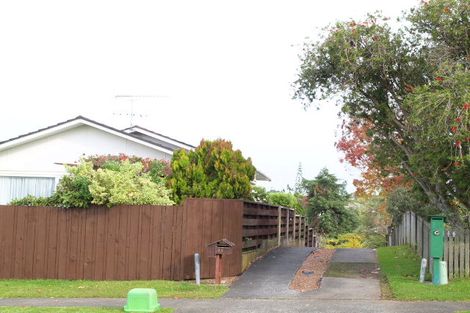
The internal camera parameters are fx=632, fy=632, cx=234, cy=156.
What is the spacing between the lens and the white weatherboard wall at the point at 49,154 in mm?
21953

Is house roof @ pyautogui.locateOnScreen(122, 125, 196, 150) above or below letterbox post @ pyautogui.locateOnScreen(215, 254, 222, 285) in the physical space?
above

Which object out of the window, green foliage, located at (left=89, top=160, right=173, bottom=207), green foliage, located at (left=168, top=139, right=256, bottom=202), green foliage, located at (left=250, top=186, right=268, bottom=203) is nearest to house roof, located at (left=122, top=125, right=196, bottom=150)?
green foliage, located at (left=250, top=186, right=268, bottom=203)

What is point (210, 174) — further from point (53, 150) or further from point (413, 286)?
point (53, 150)

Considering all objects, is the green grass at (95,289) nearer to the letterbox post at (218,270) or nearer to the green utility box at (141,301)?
the letterbox post at (218,270)

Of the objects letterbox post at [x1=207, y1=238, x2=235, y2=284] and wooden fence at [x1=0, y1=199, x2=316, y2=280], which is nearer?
letterbox post at [x1=207, y1=238, x2=235, y2=284]

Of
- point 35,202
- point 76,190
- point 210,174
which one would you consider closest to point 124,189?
point 76,190

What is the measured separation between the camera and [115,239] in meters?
14.7

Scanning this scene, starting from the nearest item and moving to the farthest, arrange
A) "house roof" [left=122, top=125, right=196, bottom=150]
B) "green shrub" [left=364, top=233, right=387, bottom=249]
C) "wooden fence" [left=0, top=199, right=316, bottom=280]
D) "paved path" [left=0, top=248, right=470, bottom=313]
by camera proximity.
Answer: "paved path" [left=0, top=248, right=470, bottom=313]
"wooden fence" [left=0, top=199, right=316, bottom=280]
"house roof" [left=122, top=125, right=196, bottom=150]
"green shrub" [left=364, top=233, right=387, bottom=249]

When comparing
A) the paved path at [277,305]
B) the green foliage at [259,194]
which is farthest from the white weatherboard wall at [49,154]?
the paved path at [277,305]

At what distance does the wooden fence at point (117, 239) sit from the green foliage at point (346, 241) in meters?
20.8

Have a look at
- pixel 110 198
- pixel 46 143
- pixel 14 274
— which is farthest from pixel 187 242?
pixel 46 143

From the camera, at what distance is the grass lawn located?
12.1 meters

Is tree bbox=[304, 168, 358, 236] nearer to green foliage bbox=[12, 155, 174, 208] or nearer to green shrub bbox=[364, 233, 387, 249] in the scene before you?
green shrub bbox=[364, 233, 387, 249]

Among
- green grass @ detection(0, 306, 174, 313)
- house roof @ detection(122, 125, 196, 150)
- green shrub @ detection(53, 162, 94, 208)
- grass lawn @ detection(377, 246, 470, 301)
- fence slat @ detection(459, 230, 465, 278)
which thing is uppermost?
house roof @ detection(122, 125, 196, 150)
